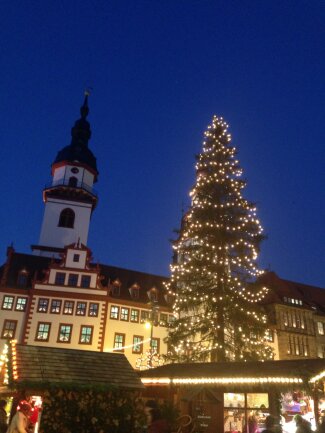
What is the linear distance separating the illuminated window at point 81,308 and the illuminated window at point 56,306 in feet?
5.69

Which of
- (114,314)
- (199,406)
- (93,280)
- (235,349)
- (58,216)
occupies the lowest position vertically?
(199,406)

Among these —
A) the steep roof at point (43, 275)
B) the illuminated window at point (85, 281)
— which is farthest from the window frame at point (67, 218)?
the illuminated window at point (85, 281)

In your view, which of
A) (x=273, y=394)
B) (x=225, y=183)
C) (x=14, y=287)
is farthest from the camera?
(x=14, y=287)

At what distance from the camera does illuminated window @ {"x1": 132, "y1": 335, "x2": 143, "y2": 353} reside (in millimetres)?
41119

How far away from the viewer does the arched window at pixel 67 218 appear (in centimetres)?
5285

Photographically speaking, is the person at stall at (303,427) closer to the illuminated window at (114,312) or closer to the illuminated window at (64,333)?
the illuminated window at (64,333)

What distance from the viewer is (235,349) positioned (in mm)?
25734

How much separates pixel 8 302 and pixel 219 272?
22.3 meters

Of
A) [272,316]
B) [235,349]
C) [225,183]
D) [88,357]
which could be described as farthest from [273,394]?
[272,316]

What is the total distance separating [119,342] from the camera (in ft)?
133

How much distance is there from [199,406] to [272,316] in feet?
109

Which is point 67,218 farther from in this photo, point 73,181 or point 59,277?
point 59,277

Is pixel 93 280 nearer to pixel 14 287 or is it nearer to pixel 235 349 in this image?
pixel 14 287

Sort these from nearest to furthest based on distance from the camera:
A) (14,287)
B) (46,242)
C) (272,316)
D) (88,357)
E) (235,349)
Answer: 1. (88,357)
2. (235,349)
3. (14,287)
4. (272,316)
5. (46,242)
